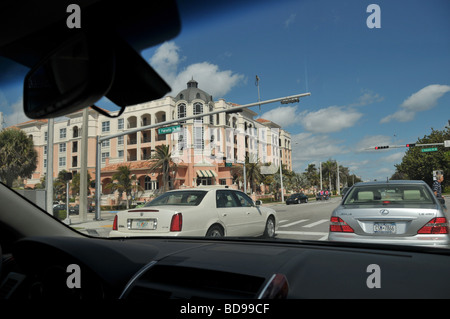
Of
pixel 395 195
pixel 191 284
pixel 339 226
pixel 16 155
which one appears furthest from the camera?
pixel 339 226

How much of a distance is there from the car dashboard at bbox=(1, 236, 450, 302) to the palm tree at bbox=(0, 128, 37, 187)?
63 cm

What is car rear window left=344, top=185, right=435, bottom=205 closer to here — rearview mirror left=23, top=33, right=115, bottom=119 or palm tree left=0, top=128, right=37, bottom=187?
rearview mirror left=23, top=33, right=115, bottom=119

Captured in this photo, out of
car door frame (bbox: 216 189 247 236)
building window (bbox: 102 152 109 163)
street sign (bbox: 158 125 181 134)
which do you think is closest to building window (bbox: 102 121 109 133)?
street sign (bbox: 158 125 181 134)

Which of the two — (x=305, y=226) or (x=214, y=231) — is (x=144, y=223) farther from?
(x=305, y=226)

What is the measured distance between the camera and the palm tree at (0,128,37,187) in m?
2.04

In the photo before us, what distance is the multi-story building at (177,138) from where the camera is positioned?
1771 millimetres

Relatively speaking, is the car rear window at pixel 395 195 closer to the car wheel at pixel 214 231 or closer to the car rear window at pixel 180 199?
the car wheel at pixel 214 231

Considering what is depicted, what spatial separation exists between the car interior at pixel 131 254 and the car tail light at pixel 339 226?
150 centimetres

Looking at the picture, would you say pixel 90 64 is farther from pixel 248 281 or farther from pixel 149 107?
pixel 248 281

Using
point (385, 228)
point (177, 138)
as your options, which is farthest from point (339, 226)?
point (177, 138)

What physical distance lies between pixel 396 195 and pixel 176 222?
2743 mm

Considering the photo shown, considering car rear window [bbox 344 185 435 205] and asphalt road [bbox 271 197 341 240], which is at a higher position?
car rear window [bbox 344 185 435 205]

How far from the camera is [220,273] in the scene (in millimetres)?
1551
